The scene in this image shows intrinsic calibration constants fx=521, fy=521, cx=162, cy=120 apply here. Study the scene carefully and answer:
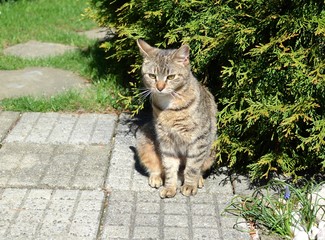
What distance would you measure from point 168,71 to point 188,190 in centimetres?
105

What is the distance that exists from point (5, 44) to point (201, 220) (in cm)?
533

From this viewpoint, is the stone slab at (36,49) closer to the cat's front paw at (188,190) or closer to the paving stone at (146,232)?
the cat's front paw at (188,190)

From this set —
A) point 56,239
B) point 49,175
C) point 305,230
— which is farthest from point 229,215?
point 49,175

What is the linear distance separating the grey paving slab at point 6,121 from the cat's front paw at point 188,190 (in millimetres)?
2114

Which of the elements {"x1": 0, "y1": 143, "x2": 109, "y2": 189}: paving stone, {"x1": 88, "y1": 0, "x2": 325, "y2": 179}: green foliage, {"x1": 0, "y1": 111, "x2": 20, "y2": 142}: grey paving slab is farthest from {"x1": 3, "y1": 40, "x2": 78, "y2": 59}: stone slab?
{"x1": 88, "y1": 0, "x2": 325, "y2": 179}: green foliage

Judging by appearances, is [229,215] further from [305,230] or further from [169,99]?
[169,99]

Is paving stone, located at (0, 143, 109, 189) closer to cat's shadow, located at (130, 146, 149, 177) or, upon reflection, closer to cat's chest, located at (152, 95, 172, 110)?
cat's shadow, located at (130, 146, 149, 177)

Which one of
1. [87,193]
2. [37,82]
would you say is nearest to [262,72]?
[87,193]

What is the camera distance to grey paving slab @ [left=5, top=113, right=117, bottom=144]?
5.48 metres

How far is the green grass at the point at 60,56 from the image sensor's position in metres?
6.27

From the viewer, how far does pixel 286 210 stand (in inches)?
161

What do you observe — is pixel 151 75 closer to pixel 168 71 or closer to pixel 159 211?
pixel 168 71

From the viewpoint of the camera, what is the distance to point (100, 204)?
171 inches

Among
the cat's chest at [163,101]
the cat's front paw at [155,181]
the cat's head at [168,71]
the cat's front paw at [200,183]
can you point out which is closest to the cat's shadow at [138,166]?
the cat's front paw at [155,181]
